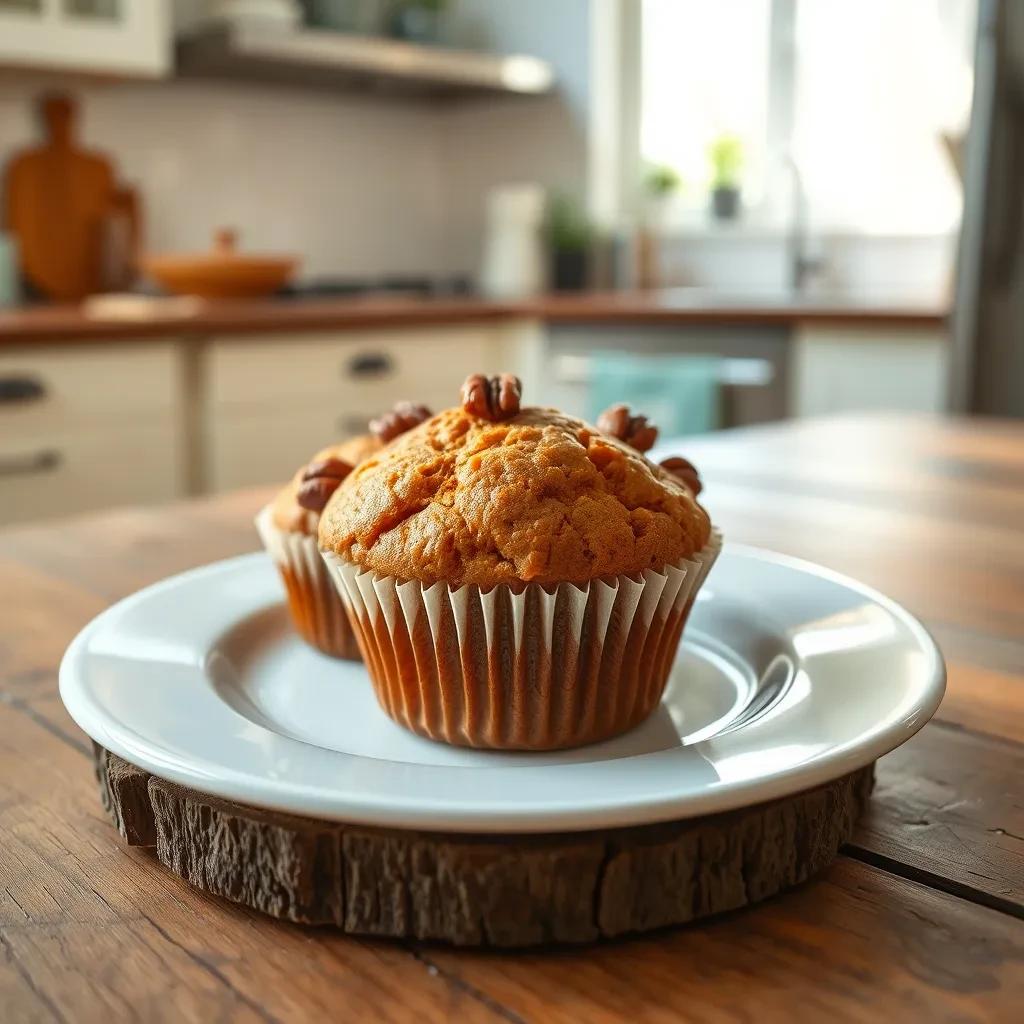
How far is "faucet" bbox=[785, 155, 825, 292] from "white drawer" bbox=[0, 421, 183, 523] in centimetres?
207

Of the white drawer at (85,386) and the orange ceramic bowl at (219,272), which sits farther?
the orange ceramic bowl at (219,272)

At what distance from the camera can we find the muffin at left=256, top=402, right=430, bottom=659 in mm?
695

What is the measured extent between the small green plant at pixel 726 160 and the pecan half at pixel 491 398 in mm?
3554

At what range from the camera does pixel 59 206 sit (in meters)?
3.42

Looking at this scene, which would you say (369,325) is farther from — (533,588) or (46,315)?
(533,588)

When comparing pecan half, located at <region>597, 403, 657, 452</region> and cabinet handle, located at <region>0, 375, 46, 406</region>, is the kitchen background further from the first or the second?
pecan half, located at <region>597, 403, 657, 452</region>

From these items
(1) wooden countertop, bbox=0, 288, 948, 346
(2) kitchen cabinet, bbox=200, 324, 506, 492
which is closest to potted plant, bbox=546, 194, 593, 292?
(1) wooden countertop, bbox=0, 288, 948, 346

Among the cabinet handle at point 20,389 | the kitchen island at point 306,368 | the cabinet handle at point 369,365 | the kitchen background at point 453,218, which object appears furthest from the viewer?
the cabinet handle at point 369,365

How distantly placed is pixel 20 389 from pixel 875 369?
1986 millimetres

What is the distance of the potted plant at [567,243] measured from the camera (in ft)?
13.6

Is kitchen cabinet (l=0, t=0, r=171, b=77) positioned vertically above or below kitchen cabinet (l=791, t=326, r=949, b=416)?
above

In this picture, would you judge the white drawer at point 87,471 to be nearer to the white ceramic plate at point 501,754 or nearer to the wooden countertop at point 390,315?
the wooden countertop at point 390,315

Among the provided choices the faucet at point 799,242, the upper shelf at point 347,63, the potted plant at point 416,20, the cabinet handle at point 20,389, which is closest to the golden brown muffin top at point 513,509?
the cabinet handle at point 20,389

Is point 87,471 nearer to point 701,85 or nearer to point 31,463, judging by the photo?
point 31,463
